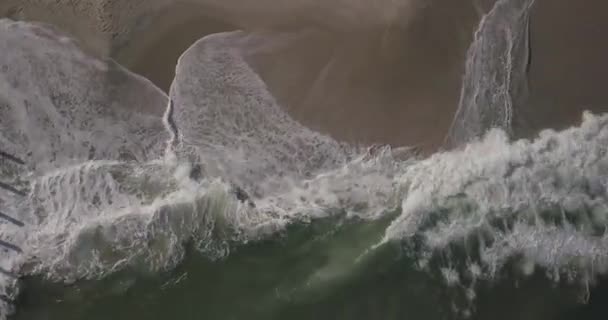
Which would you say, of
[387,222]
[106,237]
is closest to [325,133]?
[387,222]

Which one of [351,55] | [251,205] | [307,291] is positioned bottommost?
[307,291]

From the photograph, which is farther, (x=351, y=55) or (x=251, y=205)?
(x=351, y=55)

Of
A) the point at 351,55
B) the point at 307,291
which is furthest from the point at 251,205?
the point at 351,55

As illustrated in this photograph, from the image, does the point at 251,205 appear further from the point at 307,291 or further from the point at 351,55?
the point at 351,55

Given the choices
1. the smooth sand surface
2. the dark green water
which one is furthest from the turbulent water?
the smooth sand surface

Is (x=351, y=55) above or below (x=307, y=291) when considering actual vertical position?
above

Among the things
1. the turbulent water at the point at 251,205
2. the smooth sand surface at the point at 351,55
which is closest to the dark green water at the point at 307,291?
the turbulent water at the point at 251,205
